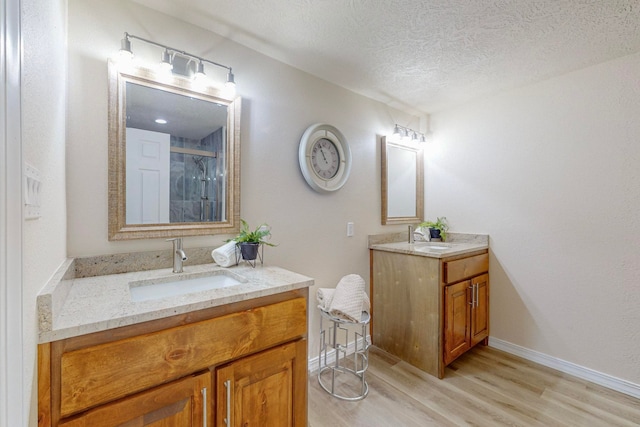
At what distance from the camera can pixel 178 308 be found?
3.18ft

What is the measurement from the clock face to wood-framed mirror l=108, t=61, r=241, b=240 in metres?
0.60

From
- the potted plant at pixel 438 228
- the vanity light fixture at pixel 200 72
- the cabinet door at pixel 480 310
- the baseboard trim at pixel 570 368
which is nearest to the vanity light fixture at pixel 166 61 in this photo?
the vanity light fixture at pixel 200 72

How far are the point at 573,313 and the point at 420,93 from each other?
2.05m

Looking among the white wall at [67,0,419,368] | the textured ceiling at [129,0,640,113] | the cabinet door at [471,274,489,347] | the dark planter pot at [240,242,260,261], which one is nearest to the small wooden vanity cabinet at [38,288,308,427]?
the dark planter pot at [240,242,260,261]

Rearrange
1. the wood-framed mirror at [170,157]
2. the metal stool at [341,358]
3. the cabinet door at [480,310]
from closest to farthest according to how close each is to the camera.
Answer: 1. the wood-framed mirror at [170,157]
2. the metal stool at [341,358]
3. the cabinet door at [480,310]

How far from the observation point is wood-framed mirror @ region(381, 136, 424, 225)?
2570mm

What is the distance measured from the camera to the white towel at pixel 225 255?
4.99ft

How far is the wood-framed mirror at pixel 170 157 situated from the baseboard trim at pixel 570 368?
2.42m

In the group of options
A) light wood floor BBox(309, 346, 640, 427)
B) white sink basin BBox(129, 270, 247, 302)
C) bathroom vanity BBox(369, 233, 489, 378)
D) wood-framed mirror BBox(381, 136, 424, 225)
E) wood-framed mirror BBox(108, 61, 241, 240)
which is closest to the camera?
white sink basin BBox(129, 270, 247, 302)

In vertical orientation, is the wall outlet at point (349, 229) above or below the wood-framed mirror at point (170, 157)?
below

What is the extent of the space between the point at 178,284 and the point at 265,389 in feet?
2.03

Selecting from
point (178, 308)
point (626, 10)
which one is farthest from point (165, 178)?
point (626, 10)

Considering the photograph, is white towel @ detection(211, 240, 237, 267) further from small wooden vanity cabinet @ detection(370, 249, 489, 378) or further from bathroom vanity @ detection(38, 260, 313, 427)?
small wooden vanity cabinet @ detection(370, 249, 489, 378)

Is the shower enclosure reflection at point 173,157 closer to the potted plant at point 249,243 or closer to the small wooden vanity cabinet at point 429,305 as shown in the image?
the potted plant at point 249,243
